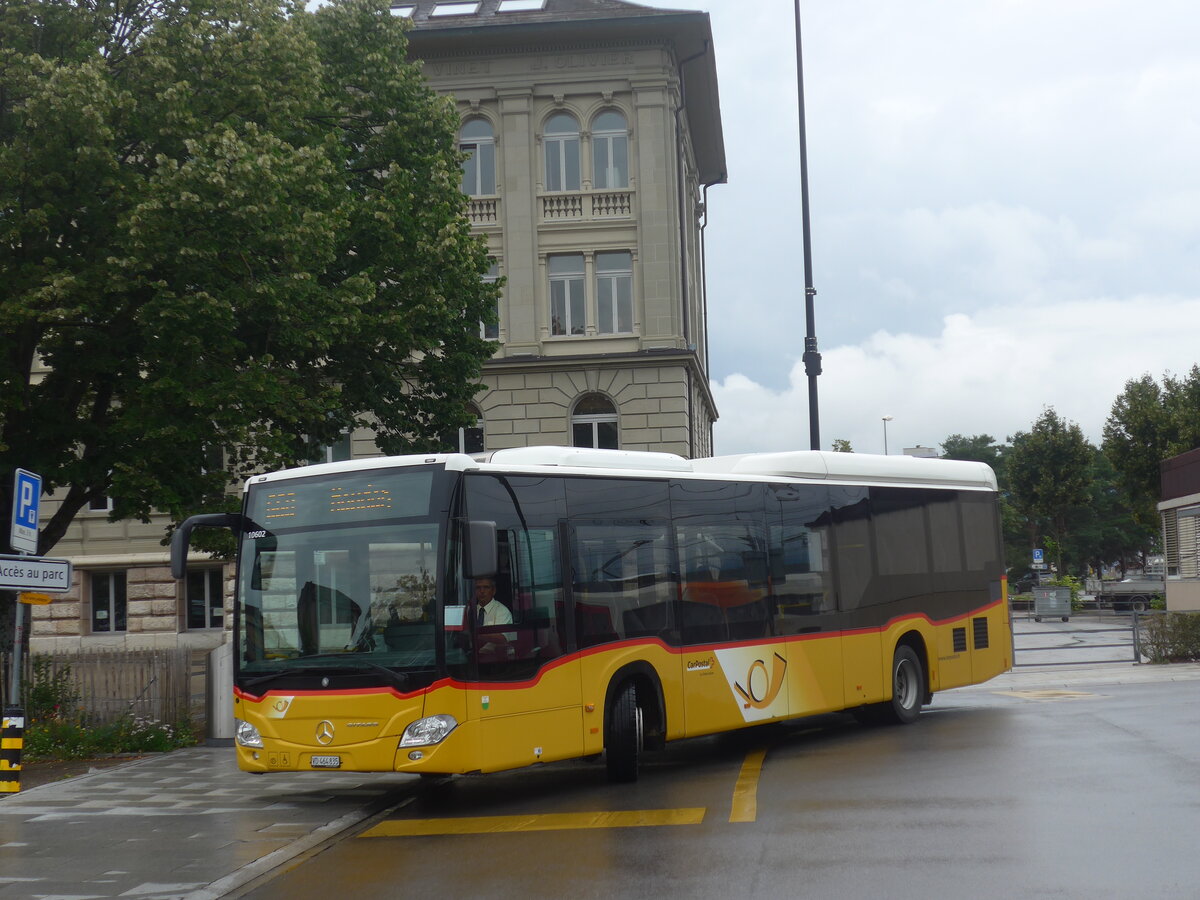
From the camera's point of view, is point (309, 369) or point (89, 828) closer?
point (89, 828)

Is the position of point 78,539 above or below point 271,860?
above

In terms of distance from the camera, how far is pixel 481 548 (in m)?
10.9

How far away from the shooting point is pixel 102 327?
19.9 metres

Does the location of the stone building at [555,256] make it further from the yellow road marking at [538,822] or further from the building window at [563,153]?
the yellow road marking at [538,822]

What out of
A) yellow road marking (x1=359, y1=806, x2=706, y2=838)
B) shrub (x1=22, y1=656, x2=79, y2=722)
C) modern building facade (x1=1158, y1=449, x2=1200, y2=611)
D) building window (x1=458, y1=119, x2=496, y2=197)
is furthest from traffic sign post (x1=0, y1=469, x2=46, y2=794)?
modern building facade (x1=1158, y1=449, x2=1200, y2=611)

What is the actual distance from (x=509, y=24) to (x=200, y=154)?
19506 millimetres

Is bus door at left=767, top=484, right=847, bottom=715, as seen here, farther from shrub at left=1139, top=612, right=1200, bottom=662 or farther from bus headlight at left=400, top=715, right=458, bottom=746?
shrub at left=1139, top=612, right=1200, bottom=662

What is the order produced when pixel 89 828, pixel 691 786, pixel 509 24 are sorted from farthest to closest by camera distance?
pixel 509 24
pixel 691 786
pixel 89 828

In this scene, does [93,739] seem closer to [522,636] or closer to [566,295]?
[522,636]

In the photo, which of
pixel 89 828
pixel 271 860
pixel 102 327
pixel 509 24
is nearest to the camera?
pixel 271 860

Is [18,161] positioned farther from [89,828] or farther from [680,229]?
[680,229]

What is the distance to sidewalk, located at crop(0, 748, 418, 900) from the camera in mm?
8984

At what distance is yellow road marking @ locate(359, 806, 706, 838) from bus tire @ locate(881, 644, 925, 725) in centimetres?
631

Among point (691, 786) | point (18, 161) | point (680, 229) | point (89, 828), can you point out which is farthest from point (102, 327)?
point (680, 229)
